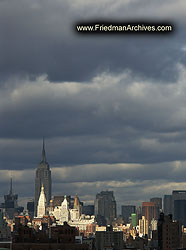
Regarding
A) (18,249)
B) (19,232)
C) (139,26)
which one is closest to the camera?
(139,26)

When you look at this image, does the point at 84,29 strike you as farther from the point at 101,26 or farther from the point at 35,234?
the point at 35,234

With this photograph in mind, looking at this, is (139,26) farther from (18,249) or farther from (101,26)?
(18,249)

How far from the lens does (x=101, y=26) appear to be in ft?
380

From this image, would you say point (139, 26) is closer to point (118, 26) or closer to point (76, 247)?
point (118, 26)

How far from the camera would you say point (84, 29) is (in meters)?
114

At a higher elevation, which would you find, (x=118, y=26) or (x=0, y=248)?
(x=118, y=26)

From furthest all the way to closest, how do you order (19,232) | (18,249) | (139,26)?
(19,232) < (18,249) < (139,26)

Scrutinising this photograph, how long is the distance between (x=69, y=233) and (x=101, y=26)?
86257 millimetres

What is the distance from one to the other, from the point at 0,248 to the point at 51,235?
42.7 feet

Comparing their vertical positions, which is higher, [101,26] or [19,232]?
[101,26]

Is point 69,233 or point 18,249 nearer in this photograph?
point 18,249

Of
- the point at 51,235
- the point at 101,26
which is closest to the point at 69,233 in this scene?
the point at 51,235

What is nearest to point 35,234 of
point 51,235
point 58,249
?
point 51,235

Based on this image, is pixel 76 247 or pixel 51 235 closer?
pixel 76 247
